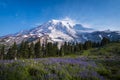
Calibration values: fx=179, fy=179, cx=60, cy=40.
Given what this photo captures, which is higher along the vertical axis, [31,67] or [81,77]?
[31,67]

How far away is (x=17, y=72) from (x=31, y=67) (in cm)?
155

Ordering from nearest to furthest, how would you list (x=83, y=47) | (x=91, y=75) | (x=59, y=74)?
1. (x=59, y=74)
2. (x=91, y=75)
3. (x=83, y=47)

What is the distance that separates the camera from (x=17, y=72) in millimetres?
9180

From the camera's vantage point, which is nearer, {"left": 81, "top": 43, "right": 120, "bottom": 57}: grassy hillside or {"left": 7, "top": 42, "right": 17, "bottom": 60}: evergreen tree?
{"left": 81, "top": 43, "right": 120, "bottom": 57}: grassy hillside

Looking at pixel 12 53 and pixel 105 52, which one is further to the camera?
pixel 12 53

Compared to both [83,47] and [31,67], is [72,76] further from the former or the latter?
[83,47]

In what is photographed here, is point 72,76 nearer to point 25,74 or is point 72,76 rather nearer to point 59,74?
point 59,74

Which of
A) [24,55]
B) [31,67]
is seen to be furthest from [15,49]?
[31,67]

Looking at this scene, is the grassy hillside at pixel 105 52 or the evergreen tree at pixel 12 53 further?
the evergreen tree at pixel 12 53

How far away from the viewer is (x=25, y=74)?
30.2ft

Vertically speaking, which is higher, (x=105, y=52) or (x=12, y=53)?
(x=12, y=53)

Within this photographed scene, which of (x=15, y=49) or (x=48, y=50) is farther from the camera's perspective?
(x=48, y=50)

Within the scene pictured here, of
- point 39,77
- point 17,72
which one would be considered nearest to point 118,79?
point 39,77

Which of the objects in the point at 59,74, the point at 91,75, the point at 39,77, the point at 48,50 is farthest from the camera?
the point at 48,50
